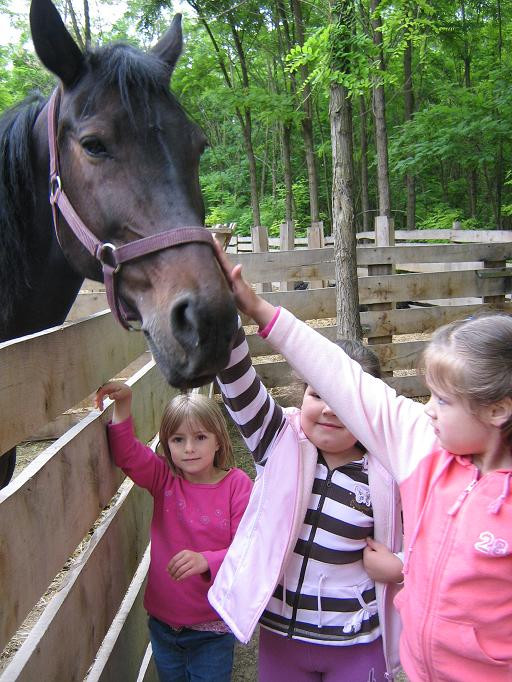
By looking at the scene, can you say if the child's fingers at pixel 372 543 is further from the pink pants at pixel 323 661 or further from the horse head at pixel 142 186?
the horse head at pixel 142 186

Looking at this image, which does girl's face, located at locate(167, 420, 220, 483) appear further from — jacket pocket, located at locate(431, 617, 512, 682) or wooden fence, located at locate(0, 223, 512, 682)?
jacket pocket, located at locate(431, 617, 512, 682)

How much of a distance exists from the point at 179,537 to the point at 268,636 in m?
0.44

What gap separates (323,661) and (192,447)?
0.77 meters

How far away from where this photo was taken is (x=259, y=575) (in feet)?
5.50

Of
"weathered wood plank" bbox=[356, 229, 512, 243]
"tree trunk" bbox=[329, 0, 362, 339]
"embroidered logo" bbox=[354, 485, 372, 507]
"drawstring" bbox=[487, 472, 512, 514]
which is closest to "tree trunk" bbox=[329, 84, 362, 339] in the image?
"tree trunk" bbox=[329, 0, 362, 339]

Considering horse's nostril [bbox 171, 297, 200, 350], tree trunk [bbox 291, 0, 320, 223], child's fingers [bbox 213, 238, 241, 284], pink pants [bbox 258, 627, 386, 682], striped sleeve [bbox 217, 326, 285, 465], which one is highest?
tree trunk [bbox 291, 0, 320, 223]

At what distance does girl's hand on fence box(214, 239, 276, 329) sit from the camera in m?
1.57

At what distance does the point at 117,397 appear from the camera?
1.90 m

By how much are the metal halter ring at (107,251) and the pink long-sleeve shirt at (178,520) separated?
59 centimetres

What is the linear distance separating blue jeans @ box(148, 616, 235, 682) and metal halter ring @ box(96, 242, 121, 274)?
4.07ft

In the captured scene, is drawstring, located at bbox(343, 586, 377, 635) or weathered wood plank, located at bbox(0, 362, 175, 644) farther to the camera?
drawstring, located at bbox(343, 586, 377, 635)

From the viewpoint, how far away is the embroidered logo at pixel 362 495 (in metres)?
1.78

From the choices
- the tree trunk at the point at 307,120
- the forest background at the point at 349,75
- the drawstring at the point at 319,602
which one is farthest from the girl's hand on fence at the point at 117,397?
the tree trunk at the point at 307,120

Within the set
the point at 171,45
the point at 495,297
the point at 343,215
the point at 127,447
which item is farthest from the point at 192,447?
the point at 495,297
